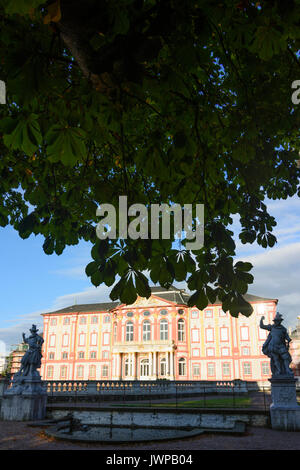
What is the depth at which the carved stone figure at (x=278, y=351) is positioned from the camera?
38.1 feet

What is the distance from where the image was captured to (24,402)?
43.3ft

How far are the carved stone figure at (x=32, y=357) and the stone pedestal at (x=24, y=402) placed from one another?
0.37m

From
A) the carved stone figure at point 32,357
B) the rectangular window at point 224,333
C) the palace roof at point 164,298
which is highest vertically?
the palace roof at point 164,298

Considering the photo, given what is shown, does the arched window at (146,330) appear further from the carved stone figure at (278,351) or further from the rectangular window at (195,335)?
the carved stone figure at (278,351)

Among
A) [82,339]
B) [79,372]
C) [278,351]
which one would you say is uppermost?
[82,339]

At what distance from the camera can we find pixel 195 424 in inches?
482

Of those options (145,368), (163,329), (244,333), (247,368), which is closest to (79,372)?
(145,368)

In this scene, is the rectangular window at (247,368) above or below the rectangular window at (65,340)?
below

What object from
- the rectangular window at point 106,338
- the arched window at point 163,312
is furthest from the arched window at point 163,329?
the rectangular window at point 106,338

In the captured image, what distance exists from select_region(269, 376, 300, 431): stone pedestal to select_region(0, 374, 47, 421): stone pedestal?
27.1ft

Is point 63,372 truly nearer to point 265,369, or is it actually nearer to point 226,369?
point 226,369

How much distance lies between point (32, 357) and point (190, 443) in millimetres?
8069
